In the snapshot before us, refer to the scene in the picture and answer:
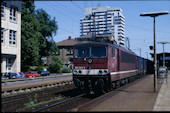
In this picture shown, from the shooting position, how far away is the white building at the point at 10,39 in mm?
42312

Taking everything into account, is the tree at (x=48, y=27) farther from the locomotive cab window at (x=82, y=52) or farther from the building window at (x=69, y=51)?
the locomotive cab window at (x=82, y=52)

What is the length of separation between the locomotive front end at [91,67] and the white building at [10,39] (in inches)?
1099

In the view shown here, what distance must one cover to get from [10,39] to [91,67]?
1259 inches

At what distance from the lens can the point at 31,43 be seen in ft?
165

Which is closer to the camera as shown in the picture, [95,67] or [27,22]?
[95,67]

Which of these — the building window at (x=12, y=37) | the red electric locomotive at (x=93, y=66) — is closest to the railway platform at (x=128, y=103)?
the red electric locomotive at (x=93, y=66)

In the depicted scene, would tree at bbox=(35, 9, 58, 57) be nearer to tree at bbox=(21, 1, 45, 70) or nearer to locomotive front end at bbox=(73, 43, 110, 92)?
tree at bbox=(21, 1, 45, 70)

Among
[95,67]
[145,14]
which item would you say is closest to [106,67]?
[95,67]

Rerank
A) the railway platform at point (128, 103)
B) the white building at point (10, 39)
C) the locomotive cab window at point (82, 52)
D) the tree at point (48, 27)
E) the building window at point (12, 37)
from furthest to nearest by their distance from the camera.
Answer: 1. the tree at point (48, 27)
2. the building window at point (12, 37)
3. the white building at point (10, 39)
4. the locomotive cab window at point (82, 52)
5. the railway platform at point (128, 103)

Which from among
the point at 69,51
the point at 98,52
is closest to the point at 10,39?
the point at 98,52

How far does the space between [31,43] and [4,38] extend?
8.65 m

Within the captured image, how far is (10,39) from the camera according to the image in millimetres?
44406

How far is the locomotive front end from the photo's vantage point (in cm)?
1585

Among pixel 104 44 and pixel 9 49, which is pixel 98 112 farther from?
pixel 9 49
